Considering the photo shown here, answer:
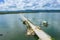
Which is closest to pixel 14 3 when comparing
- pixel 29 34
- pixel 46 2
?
pixel 46 2

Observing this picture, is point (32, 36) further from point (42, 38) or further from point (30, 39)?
point (42, 38)

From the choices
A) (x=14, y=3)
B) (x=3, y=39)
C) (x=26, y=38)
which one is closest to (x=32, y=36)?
(x=26, y=38)

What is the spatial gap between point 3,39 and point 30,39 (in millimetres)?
1309

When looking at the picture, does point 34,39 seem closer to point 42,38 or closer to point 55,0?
point 42,38

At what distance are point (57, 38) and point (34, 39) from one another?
110 centimetres

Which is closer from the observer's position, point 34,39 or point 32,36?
point 34,39

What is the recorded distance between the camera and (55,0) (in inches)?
7264

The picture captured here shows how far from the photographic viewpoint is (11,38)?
12.4m

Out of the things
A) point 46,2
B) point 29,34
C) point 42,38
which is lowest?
point 46,2

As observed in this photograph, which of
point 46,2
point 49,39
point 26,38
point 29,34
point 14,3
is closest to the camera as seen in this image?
point 49,39

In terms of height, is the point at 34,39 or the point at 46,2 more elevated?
the point at 34,39

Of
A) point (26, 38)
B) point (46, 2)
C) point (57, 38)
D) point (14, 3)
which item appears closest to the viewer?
point (57, 38)

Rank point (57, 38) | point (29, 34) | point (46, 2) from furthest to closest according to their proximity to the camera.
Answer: point (46, 2), point (29, 34), point (57, 38)

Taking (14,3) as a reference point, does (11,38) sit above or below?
above
